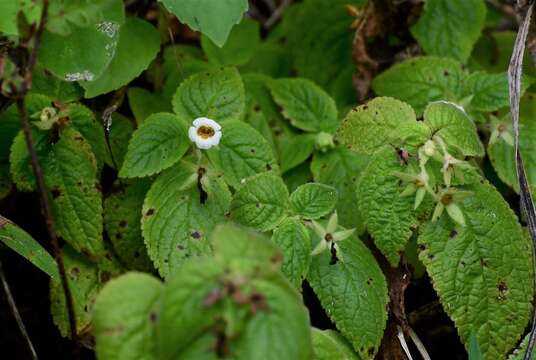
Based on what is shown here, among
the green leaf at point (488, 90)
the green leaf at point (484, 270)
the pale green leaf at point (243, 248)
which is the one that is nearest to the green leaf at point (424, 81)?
the green leaf at point (488, 90)

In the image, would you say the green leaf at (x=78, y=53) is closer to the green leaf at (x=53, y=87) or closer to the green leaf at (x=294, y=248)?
the green leaf at (x=53, y=87)

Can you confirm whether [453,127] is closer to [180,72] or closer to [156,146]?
[156,146]

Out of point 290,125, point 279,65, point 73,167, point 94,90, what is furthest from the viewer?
point 279,65

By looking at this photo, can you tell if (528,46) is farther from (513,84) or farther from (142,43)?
(142,43)

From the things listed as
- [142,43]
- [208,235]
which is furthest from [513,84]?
[142,43]

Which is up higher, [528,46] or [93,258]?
[528,46]

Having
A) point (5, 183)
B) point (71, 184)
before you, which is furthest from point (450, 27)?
point (5, 183)

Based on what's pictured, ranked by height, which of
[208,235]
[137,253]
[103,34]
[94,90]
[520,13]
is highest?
[520,13]
